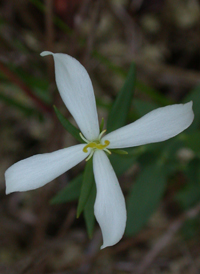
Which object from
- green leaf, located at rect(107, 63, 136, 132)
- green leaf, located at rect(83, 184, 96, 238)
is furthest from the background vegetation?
green leaf, located at rect(83, 184, 96, 238)

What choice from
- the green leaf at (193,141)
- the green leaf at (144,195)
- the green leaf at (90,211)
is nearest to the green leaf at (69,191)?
the green leaf at (90,211)

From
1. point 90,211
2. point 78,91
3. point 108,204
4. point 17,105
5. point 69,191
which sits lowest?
point 108,204

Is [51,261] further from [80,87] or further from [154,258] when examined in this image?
[80,87]

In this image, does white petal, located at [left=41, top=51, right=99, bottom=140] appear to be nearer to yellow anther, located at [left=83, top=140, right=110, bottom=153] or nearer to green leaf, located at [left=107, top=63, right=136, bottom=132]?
yellow anther, located at [left=83, top=140, right=110, bottom=153]

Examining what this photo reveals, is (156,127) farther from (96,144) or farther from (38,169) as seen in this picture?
(38,169)

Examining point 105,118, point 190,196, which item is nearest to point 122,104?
point 190,196

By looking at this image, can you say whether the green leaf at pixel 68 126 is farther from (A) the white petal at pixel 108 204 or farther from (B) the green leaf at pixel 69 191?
(B) the green leaf at pixel 69 191
